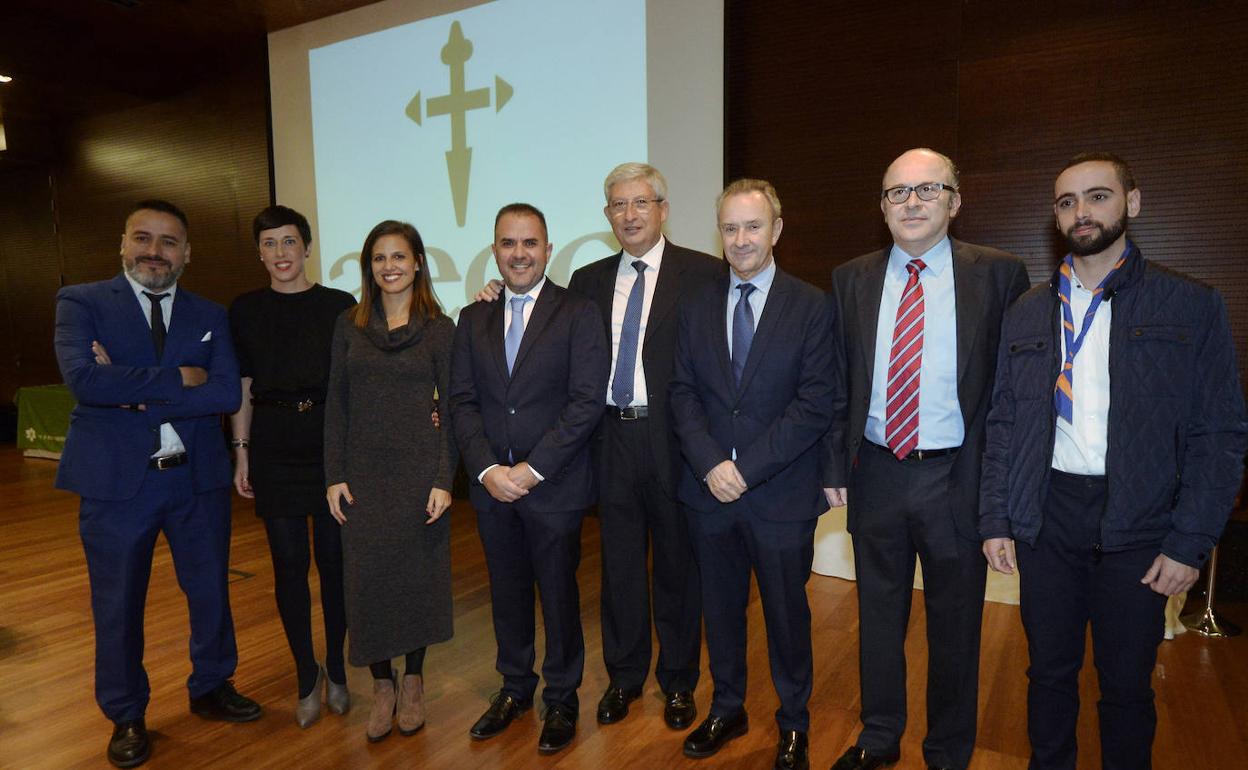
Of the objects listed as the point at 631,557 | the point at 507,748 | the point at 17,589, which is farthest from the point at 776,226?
the point at 17,589

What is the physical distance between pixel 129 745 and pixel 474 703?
1078mm

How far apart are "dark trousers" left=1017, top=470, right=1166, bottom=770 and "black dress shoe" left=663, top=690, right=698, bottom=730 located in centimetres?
103

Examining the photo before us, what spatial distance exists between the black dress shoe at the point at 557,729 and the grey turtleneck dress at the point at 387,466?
0.51m

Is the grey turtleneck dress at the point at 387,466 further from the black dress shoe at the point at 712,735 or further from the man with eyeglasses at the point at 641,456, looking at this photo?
the black dress shoe at the point at 712,735

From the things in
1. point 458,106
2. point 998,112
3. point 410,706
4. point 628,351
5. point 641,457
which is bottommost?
point 410,706

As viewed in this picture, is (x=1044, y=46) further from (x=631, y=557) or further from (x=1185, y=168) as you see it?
(x=631, y=557)

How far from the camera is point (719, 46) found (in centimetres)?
417

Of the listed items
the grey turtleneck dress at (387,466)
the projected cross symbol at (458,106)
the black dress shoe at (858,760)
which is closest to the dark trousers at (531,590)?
the grey turtleneck dress at (387,466)

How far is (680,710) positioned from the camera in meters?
2.51

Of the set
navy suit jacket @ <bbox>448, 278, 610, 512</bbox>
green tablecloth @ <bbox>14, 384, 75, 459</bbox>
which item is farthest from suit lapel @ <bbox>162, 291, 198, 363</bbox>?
green tablecloth @ <bbox>14, 384, 75, 459</bbox>

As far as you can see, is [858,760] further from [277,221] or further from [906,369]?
[277,221]

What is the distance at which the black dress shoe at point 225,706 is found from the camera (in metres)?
2.61

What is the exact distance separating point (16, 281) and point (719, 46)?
9.10 meters

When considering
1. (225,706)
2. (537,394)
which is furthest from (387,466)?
(225,706)
